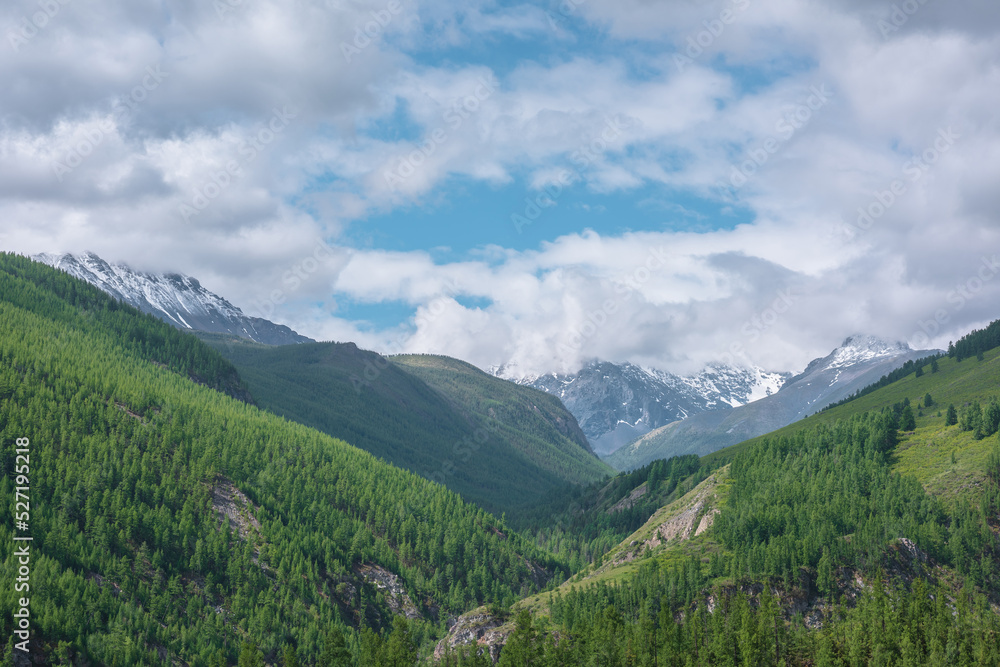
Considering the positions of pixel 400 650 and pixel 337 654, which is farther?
pixel 337 654

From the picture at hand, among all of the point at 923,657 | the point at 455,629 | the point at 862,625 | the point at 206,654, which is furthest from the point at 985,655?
the point at 206,654

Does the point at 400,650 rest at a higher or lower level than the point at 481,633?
lower

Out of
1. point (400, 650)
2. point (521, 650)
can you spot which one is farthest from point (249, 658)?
point (521, 650)

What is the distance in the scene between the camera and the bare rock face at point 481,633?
179375 mm

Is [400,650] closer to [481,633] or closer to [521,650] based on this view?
[521,650]

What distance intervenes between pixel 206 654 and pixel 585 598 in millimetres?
84673

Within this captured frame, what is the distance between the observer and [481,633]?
184 m

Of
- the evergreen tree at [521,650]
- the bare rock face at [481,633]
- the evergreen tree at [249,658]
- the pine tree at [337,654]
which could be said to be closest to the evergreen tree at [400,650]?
the pine tree at [337,654]

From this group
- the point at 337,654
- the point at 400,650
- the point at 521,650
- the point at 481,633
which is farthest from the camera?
the point at 481,633

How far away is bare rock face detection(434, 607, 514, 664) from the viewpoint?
589 ft

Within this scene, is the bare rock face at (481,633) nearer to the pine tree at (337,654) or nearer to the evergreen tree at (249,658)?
the pine tree at (337,654)

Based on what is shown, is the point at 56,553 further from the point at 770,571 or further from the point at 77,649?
the point at 770,571

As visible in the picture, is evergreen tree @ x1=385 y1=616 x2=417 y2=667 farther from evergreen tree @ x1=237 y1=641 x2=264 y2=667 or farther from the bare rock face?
evergreen tree @ x1=237 y1=641 x2=264 y2=667

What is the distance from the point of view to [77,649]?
171 metres
